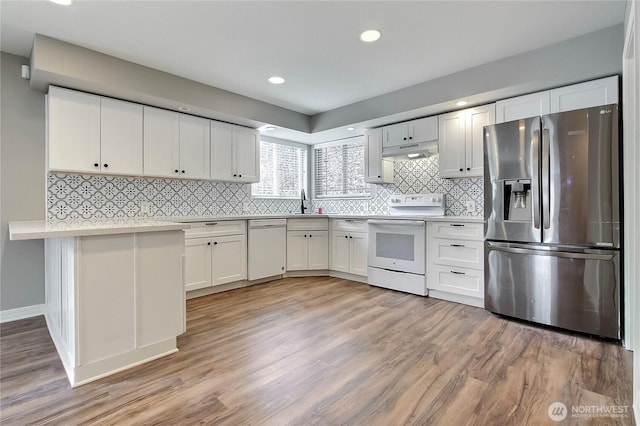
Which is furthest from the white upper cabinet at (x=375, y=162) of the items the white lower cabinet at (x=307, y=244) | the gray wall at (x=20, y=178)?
the gray wall at (x=20, y=178)

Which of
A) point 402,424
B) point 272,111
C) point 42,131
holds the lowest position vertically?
point 402,424

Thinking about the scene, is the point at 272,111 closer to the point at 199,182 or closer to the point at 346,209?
the point at 199,182

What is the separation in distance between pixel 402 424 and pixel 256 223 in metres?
3.04

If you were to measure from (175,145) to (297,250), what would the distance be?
2.09m

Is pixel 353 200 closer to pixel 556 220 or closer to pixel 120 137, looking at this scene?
pixel 556 220

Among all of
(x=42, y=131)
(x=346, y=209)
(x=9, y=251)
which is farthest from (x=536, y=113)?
(x=9, y=251)

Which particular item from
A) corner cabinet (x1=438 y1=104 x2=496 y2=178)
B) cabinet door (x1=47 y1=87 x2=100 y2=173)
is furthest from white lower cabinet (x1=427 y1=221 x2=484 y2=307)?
cabinet door (x1=47 y1=87 x2=100 y2=173)

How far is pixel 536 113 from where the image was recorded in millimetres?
2967

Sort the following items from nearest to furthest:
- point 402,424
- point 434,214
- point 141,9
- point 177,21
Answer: point 402,424, point 141,9, point 177,21, point 434,214

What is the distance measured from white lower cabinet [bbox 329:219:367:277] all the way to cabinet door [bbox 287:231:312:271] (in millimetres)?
402

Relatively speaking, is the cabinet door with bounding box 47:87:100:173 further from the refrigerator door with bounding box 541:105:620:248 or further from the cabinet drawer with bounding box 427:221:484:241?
the refrigerator door with bounding box 541:105:620:248

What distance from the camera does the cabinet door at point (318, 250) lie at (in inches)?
180

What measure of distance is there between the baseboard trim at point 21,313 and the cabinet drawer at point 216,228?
1.51 meters

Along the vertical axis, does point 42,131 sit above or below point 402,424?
above
